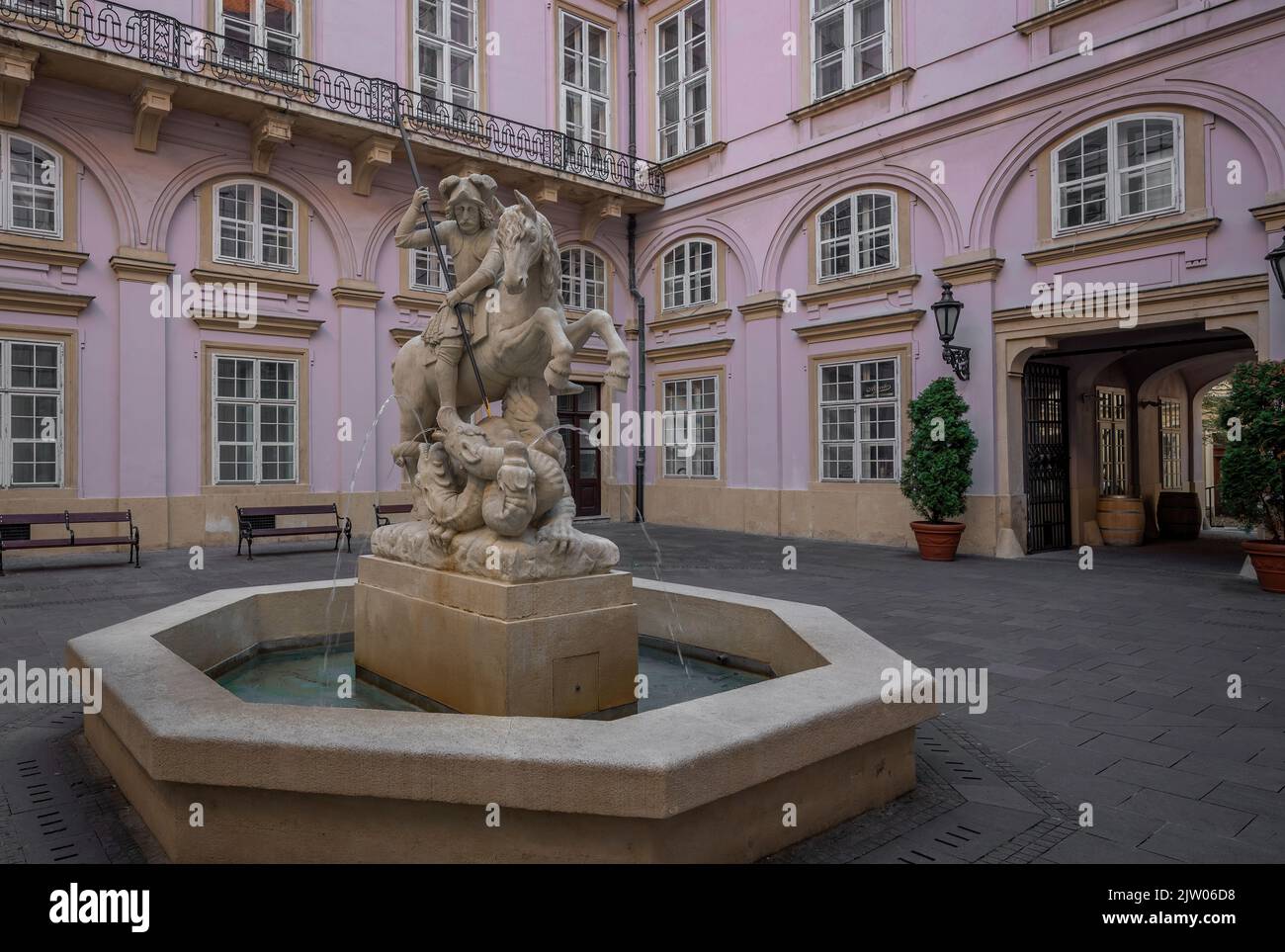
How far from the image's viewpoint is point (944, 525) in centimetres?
1231

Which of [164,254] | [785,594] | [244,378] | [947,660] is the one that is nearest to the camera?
[947,660]

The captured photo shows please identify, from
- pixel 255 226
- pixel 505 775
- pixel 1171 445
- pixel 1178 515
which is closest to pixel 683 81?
pixel 255 226

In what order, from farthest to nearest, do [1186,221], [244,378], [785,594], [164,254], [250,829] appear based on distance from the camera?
[244,378] → [164,254] → [1186,221] → [785,594] → [250,829]

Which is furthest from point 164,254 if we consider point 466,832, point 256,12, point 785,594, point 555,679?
point 466,832

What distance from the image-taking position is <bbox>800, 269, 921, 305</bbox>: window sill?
1402cm

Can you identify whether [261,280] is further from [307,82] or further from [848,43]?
[848,43]

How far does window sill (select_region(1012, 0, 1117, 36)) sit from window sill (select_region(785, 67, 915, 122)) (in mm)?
1899

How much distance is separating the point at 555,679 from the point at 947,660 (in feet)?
10.9

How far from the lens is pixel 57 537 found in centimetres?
1232

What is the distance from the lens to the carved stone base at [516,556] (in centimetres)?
402

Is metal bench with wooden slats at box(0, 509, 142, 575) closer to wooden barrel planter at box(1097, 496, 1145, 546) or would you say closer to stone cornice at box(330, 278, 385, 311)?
stone cornice at box(330, 278, 385, 311)

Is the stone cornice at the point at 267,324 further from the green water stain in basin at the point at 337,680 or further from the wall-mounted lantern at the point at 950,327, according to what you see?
the wall-mounted lantern at the point at 950,327

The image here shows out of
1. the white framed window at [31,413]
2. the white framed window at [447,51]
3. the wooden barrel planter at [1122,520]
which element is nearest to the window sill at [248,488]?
the white framed window at [31,413]

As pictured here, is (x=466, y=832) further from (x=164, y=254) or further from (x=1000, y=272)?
(x=164, y=254)
